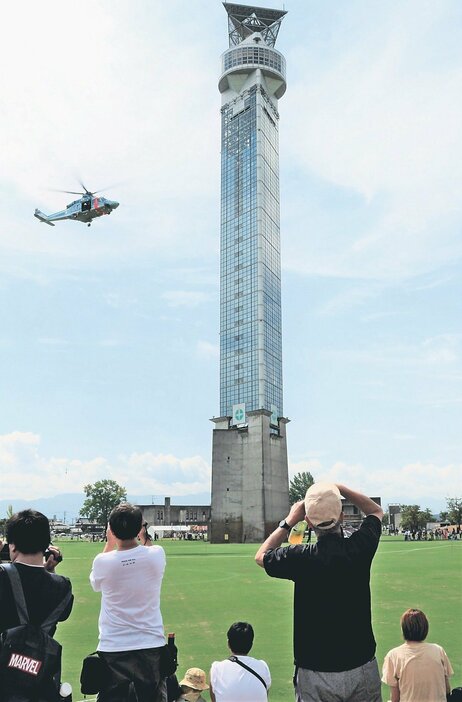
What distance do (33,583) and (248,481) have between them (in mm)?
88725

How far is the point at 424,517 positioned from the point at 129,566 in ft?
331

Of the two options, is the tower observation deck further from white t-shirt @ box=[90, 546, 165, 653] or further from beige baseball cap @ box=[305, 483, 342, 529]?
beige baseball cap @ box=[305, 483, 342, 529]

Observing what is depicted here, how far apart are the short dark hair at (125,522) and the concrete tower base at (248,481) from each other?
8546 cm

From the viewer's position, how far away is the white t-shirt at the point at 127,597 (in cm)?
479

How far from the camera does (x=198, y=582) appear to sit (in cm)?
2041

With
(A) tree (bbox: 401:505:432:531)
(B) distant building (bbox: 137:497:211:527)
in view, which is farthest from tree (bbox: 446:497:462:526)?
(B) distant building (bbox: 137:497:211:527)

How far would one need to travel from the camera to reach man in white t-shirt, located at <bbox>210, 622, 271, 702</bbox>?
15.3 ft

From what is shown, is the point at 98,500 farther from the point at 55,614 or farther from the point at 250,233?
the point at 55,614

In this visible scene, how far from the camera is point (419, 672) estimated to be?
5102mm

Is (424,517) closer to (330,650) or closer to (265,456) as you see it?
(265,456)

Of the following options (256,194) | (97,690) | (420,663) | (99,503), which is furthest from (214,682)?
(99,503)

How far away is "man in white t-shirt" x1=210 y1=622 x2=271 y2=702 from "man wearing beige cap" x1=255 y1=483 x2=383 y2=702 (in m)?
0.69

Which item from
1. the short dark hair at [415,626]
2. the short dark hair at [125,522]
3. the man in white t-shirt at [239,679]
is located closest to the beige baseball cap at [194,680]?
the man in white t-shirt at [239,679]

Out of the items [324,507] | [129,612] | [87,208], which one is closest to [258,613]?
[129,612]
